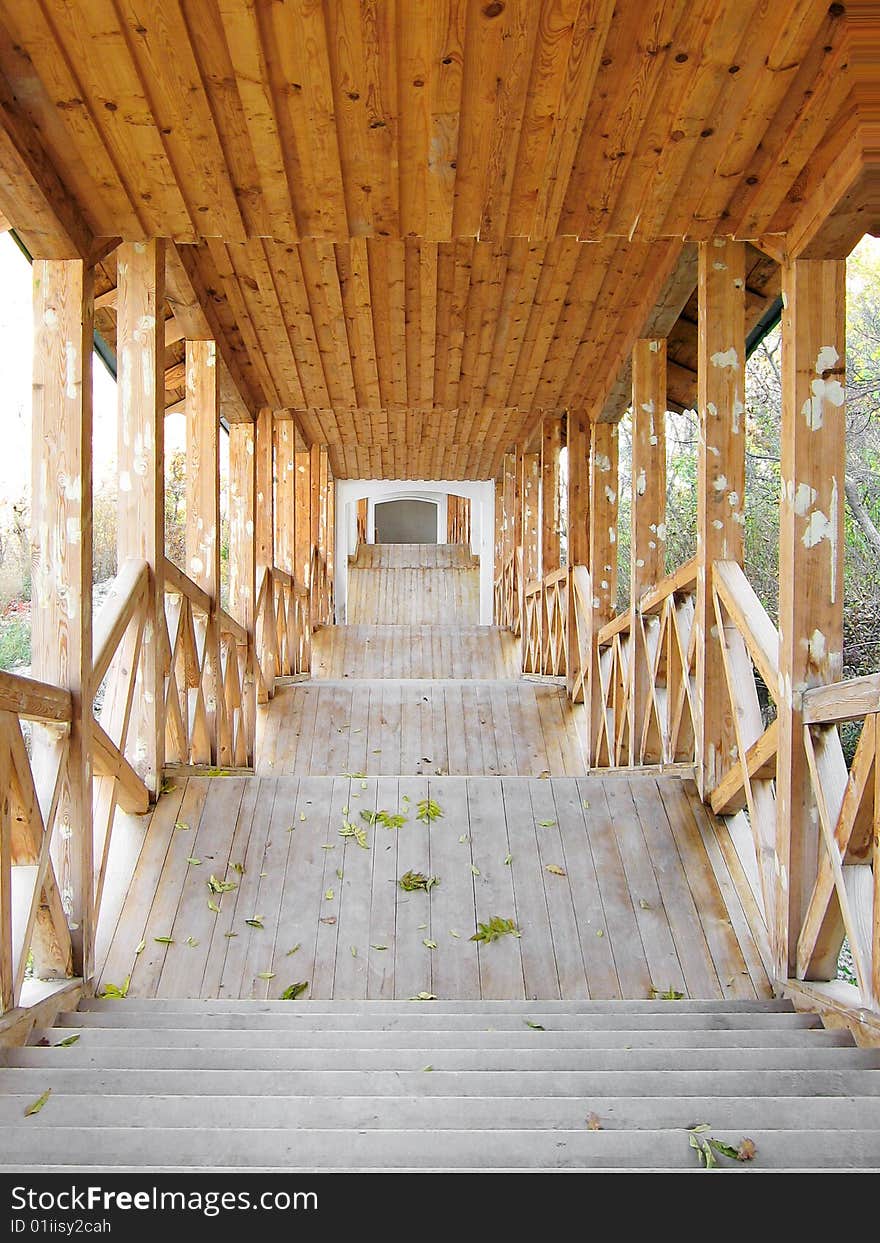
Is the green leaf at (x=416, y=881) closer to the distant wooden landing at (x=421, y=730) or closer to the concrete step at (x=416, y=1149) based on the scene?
the concrete step at (x=416, y=1149)

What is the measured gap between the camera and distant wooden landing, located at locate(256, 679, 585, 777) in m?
7.36

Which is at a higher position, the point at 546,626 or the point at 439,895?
the point at 546,626

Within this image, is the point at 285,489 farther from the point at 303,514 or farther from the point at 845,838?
the point at 845,838

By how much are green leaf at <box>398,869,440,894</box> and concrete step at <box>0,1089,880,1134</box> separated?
1.90 metres

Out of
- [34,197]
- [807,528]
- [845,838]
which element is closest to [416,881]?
[845,838]

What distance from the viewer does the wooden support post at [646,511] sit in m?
5.51

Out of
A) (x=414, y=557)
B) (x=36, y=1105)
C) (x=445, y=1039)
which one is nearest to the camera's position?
(x=36, y=1105)

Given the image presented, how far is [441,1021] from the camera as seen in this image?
10.1ft

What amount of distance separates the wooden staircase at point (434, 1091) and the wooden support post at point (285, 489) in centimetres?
664

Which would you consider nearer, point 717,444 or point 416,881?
point 416,881

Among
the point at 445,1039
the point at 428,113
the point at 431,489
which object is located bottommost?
the point at 445,1039

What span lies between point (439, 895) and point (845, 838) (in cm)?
171

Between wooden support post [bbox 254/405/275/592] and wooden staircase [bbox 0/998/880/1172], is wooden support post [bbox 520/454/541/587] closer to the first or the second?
wooden support post [bbox 254/405/275/592]

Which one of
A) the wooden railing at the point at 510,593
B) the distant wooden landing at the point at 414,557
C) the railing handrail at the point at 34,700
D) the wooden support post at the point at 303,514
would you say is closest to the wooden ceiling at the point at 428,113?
the railing handrail at the point at 34,700
